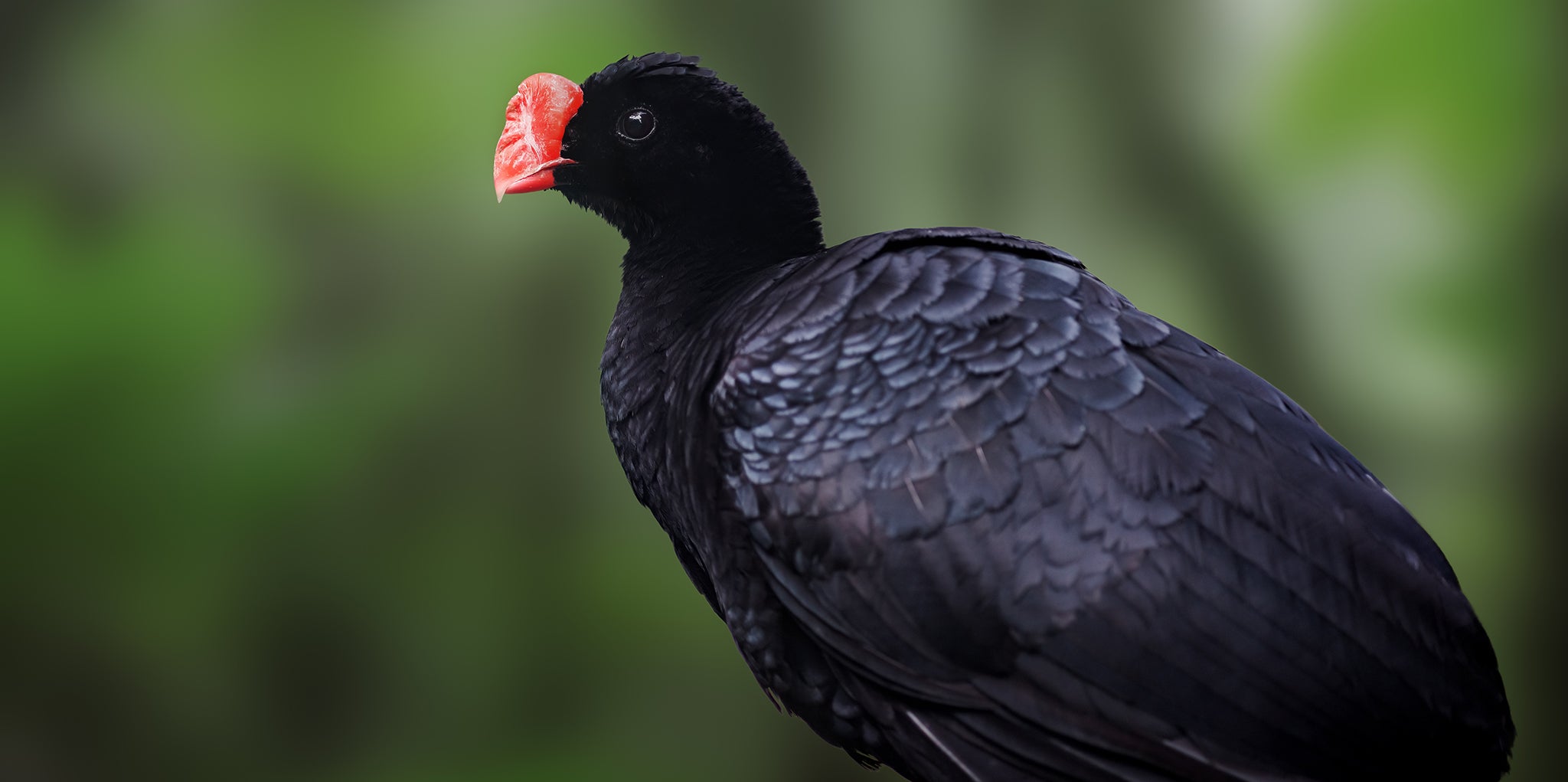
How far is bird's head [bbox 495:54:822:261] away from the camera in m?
1.83

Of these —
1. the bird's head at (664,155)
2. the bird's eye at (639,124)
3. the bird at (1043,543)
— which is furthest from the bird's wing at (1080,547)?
the bird's eye at (639,124)

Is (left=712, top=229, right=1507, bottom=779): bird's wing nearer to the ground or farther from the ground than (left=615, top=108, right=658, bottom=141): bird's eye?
nearer to the ground

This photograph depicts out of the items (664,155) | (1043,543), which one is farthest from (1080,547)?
(664,155)

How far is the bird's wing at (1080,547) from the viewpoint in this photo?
133 centimetres

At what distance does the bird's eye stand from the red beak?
105mm

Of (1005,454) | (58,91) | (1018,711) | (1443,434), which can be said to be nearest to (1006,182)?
(1443,434)

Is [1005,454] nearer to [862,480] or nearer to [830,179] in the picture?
[862,480]

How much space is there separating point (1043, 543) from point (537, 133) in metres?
1.12

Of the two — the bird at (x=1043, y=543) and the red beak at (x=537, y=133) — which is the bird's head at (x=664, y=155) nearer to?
the red beak at (x=537, y=133)

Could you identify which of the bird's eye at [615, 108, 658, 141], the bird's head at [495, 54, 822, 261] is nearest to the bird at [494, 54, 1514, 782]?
the bird's head at [495, 54, 822, 261]

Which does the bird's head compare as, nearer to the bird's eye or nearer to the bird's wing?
the bird's eye

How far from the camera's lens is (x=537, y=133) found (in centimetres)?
188

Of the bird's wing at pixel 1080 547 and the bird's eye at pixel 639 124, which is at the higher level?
the bird's eye at pixel 639 124

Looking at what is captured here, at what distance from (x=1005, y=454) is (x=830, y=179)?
4.75 feet
